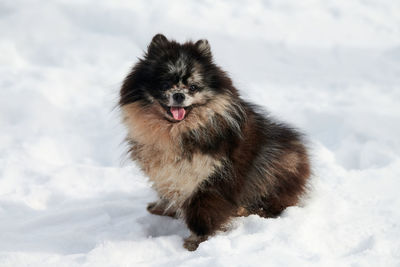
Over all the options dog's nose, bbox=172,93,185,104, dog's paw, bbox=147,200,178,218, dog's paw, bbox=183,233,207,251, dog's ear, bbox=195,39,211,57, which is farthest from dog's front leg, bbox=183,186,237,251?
dog's ear, bbox=195,39,211,57

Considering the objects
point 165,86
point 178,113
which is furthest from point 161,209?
point 165,86

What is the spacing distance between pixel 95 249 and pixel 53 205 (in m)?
1.35

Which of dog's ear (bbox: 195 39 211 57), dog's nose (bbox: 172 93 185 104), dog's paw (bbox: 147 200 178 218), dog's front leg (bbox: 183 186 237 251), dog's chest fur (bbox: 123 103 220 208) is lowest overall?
dog's paw (bbox: 147 200 178 218)

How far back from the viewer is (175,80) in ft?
11.0

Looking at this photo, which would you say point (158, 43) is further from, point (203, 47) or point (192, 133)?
point (192, 133)

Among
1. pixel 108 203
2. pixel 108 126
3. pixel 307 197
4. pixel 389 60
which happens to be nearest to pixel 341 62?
pixel 389 60

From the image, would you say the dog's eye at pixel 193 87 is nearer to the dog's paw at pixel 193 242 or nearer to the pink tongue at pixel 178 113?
the pink tongue at pixel 178 113

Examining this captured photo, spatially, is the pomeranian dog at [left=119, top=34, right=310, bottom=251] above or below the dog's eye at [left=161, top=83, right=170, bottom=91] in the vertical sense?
below

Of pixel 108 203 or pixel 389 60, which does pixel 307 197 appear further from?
pixel 389 60

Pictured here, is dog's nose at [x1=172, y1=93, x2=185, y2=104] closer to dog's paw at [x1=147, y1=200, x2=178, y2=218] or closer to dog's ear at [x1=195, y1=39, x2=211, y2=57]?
dog's ear at [x1=195, y1=39, x2=211, y2=57]

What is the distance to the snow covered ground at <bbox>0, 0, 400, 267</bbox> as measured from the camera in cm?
332

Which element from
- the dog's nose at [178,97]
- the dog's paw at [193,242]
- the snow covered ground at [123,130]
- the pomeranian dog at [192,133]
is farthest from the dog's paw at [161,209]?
the dog's nose at [178,97]

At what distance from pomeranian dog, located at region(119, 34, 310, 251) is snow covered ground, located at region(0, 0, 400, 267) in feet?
0.81

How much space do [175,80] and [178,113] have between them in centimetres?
22
